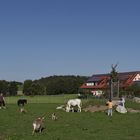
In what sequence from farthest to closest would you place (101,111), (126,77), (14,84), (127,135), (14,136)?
(14,84) → (126,77) → (101,111) → (127,135) → (14,136)

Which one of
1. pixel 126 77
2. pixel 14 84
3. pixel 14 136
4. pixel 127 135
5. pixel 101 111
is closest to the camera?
pixel 14 136

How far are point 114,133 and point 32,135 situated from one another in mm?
4971

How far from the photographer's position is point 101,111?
44844 millimetres

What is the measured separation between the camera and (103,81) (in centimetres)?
14938

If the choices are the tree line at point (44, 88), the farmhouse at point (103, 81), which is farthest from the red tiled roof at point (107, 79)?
the tree line at point (44, 88)

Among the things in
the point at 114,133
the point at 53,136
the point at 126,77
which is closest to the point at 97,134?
the point at 114,133

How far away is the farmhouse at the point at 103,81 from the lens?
450 feet

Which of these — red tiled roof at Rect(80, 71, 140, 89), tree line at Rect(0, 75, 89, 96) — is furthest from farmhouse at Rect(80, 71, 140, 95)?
tree line at Rect(0, 75, 89, 96)

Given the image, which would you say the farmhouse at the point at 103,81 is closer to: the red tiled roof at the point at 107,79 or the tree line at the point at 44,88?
the red tiled roof at the point at 107,79

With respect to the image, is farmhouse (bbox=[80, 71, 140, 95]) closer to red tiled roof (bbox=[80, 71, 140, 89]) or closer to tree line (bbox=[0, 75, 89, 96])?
red tiled roof (bbox=[80, 71, 140, 89])

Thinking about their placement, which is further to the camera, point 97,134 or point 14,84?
point 14,84

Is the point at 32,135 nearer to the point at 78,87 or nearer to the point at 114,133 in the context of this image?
the point at 114,133

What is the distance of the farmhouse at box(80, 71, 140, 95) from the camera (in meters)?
137

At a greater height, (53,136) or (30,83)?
(30,83)
